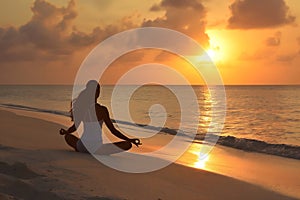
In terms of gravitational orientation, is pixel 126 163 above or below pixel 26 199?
above

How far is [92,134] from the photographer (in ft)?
29.7

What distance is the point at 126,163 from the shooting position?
861 centimetres

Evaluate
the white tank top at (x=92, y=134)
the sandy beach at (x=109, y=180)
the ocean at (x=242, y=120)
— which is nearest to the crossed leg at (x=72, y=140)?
the sandy beach at (x=109, y=180)

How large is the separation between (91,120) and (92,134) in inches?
14.0

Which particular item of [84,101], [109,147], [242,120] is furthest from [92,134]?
[242,120]

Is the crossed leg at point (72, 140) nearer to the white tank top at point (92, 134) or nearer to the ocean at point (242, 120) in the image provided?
the white tank top at point (92, 134)

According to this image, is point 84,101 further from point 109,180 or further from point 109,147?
point 109,180

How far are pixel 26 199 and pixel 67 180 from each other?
49.3 inches

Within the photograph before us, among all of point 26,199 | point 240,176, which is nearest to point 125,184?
point 26,199

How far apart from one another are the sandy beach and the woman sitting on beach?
0.34 metres

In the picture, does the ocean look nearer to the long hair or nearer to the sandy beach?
the sandy beach

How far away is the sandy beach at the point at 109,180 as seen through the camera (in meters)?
5.50

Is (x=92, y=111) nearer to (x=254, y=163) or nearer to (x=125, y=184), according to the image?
(x=125, y=184)

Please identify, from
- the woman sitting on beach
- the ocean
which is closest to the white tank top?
the woman sitting on beach
